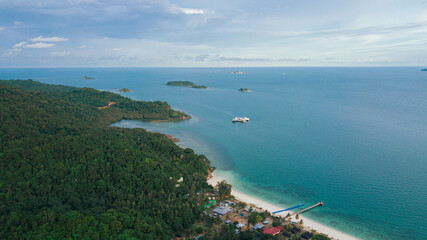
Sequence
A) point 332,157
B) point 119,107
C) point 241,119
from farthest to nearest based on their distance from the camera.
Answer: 1. point 119,107
2. point 241,119
3. point 332,157

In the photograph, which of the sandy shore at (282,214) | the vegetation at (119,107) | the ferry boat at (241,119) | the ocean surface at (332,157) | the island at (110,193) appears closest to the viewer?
the island at (110,193)

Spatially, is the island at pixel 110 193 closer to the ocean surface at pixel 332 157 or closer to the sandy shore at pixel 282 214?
the sandy shore at pixel 282 214

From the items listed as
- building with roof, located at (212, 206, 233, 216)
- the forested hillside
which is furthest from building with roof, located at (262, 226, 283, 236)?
the forested hillside

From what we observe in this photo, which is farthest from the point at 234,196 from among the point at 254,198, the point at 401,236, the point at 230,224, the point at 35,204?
the point at 35,204

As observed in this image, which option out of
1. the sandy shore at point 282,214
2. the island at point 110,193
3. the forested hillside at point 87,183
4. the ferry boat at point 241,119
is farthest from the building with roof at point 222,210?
the ferry boat at point 241,119

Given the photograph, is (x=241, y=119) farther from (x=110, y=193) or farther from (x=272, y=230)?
(x=272, y=230)

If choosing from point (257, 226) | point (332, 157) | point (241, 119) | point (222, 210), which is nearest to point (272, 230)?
point (257, 226)
